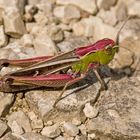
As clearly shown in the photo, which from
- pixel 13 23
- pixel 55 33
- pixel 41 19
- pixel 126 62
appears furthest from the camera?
pixel 41 19

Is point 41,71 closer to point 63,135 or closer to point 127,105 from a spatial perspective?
point 63,135

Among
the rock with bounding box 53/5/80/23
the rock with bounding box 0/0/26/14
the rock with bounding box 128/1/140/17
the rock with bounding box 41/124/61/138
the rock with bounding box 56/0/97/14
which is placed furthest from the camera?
the rock with bounding box 128/1/140/17

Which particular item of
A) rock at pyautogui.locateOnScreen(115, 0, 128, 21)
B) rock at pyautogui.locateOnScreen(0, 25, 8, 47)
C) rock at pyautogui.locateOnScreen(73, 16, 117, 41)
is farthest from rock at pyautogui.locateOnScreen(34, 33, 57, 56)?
rock at pyautogui.locateOnScreen(115, 0, 128, 21)

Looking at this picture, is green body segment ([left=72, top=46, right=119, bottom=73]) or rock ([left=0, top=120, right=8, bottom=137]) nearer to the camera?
rock ([left=0, top=120, right=8, bottom=137])

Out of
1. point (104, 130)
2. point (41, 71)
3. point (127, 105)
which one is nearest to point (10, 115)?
point (41, 71)

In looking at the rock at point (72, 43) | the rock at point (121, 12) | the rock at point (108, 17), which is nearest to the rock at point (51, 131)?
the rock at point (72, 43)

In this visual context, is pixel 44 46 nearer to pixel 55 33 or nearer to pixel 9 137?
pixel 55 33

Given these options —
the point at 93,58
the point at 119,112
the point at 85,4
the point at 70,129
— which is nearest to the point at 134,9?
the point at 85,4

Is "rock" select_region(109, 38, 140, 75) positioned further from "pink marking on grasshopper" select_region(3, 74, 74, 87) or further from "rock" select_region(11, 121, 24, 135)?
"rock" select_region(11, 121, 24, 135)
